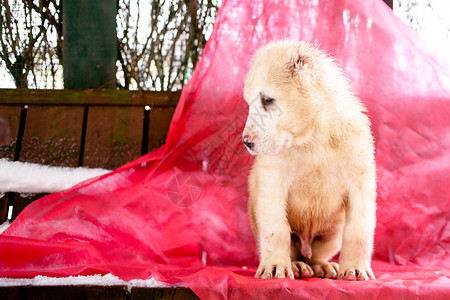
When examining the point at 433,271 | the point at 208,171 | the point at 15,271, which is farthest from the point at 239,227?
the point at 15,271

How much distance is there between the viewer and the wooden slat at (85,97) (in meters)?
2.61

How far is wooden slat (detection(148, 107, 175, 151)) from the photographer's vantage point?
258cm

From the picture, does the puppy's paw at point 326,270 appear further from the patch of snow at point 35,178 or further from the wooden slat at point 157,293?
→ the patch of snow at point 35,178

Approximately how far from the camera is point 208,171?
7.28 feet

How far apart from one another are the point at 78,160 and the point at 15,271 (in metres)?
0.99

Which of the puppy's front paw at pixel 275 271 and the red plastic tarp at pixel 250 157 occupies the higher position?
the red plastic tarp at pixel 250 157

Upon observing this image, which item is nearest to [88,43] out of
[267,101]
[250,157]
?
[250,157]

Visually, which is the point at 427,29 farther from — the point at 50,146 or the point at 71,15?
the point at 50,146

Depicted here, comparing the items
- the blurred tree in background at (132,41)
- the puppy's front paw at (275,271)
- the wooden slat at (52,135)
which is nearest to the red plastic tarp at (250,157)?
the puppy's front paw at (275,271)

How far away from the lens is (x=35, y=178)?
236 cm

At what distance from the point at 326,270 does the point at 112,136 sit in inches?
55.5

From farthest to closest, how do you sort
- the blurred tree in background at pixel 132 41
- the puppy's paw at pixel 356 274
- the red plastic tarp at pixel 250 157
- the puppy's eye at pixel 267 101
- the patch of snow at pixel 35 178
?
1. the blurred tree in background at pixel 132 41
2. the patch of snow at pixel 35 178
3. the red plastic tarp at pixel 250 157
4. the puppy's eye at pixel 267 101
5. the puppy's paw at pixel 356 274

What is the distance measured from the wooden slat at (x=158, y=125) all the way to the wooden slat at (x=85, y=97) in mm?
41

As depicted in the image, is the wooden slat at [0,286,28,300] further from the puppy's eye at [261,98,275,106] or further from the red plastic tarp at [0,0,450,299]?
the puppy's eye at [261,98,275,106]
